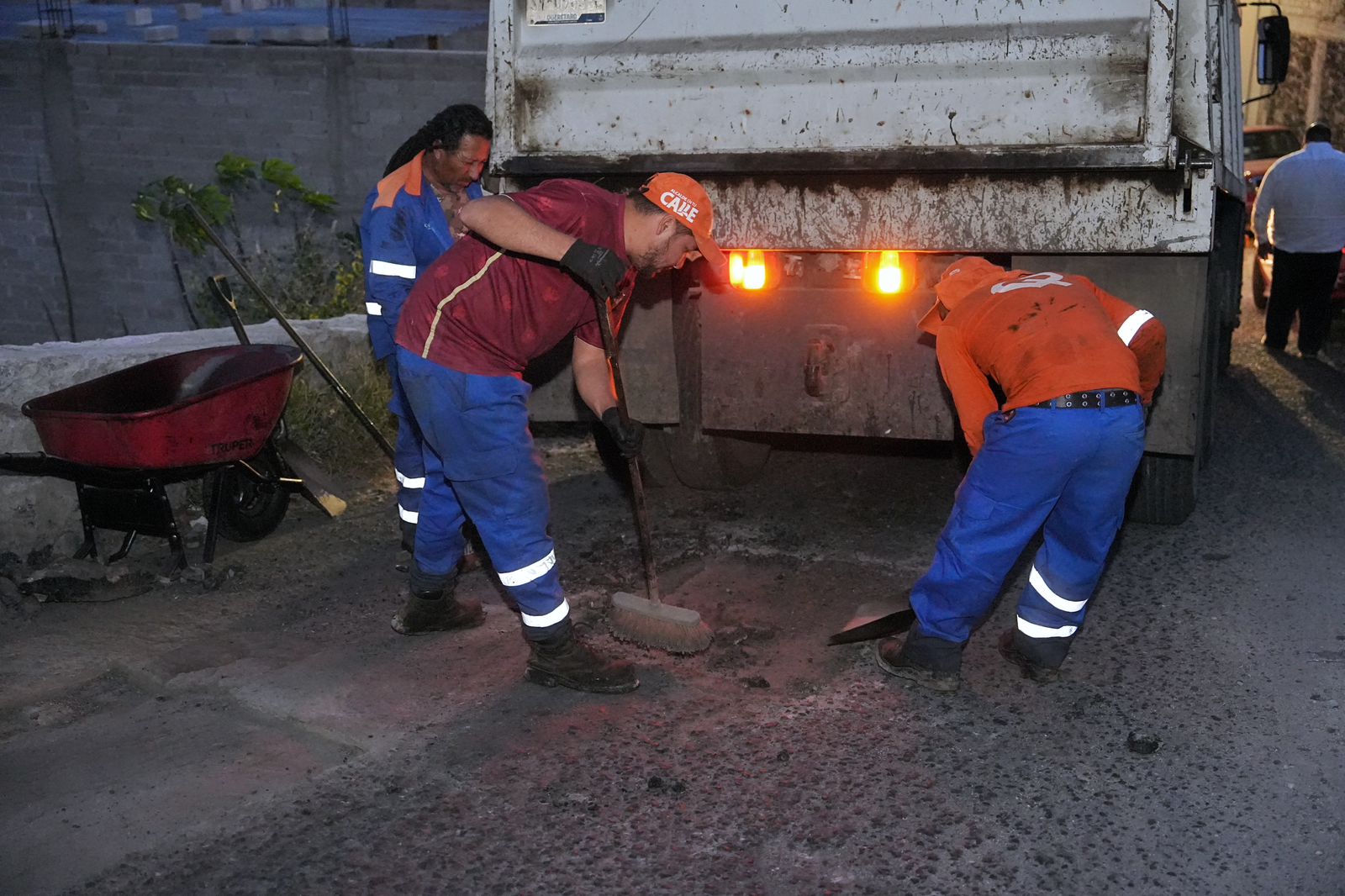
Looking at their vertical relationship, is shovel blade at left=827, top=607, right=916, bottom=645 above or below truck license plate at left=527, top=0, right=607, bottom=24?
below

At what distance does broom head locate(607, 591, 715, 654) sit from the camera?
14.0 ft

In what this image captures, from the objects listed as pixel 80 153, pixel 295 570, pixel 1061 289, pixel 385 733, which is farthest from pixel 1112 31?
pixel 80 153

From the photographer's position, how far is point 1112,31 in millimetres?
4375

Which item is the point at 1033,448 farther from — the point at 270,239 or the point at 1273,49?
the point at 270,239

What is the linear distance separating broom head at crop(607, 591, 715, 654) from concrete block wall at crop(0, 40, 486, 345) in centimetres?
641

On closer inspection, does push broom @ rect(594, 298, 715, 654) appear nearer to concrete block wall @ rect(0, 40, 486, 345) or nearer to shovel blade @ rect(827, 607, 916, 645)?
shovel blade @ rect(827, 607, 916, 645)

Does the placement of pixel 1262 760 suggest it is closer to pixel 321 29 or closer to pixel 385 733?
pixel 385 733

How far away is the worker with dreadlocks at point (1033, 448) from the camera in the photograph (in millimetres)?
3686

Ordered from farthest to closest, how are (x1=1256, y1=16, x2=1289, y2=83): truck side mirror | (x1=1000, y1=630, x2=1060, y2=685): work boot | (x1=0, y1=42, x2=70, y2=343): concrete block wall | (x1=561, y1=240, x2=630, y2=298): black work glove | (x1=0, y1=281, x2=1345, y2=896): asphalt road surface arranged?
1. (x1=0, y1=42, x2=70, y2=343): concrete block wall
2. (x1=1256, y1=16, x2=1289, y2=83): truck side mirror
3. (x1=1000, y1=630, x2=1060, y2=685): work boot
4. (x1=561, y1=240, x2=630, y2=298): black work glove
5. (x1=0, y1=281, x2=1345, y2=896): asphalt road surface

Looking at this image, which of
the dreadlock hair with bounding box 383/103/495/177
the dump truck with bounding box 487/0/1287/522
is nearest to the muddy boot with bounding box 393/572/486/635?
the dump truck with bounding box 487/0/1287/522

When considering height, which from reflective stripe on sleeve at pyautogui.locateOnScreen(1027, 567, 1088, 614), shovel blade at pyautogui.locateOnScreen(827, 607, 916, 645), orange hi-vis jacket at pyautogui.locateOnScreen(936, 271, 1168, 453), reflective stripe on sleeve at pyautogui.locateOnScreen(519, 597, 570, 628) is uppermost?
orange hi-vis jacket at pyautogui.locateOnScreen(936, 271, 1168, 453)

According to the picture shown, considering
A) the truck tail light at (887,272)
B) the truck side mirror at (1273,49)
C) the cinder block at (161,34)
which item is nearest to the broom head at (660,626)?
the truck tail light at (887,272)

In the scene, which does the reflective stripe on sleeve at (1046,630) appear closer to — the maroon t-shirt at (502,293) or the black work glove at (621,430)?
the black work glove at (621,430)

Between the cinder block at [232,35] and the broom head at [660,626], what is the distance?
408 inches
